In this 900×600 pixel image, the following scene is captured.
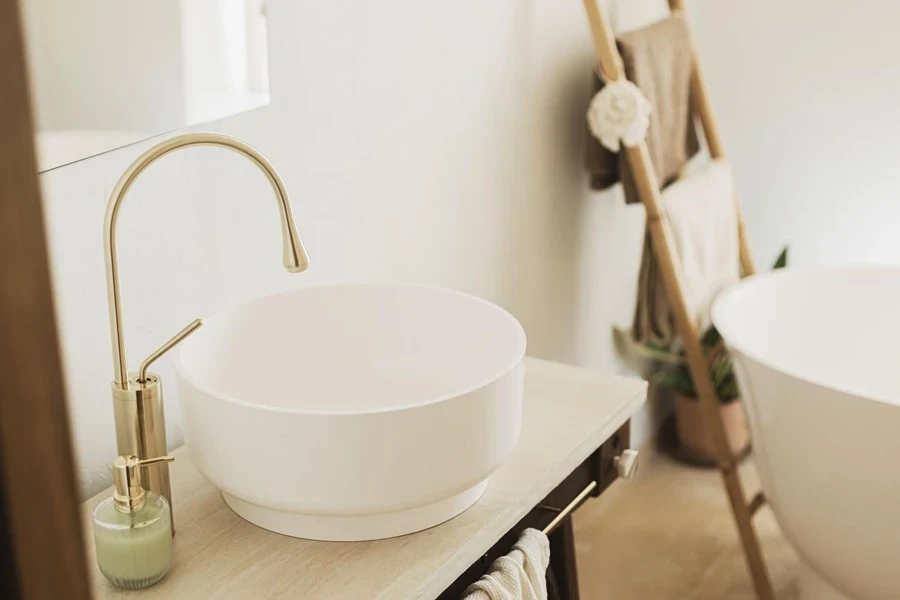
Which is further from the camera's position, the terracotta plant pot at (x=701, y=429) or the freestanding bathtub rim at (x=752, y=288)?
the terracotta plant pot at (x=701, y=429)

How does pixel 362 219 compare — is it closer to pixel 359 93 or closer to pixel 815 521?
pixel 359 93

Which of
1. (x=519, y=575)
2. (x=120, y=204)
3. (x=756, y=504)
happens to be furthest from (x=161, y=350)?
(x=756, y=504)

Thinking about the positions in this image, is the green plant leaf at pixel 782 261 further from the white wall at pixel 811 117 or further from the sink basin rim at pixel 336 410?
the sink basin rim at pixel 336 410

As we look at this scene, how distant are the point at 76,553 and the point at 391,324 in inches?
32.7

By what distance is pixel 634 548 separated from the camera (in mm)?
2246

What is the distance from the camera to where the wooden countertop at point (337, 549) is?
0.94 meters

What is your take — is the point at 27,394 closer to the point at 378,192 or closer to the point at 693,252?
the point at 378,192

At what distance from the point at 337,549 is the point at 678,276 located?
1.15 metres

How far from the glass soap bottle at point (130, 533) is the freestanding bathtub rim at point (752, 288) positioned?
42.3 inches

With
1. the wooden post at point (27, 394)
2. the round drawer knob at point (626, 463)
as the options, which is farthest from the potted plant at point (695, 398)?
the wooden post at point (27, 394)

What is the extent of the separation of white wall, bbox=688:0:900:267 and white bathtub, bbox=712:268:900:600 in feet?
1.44

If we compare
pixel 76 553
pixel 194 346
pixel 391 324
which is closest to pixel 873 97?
pixel 391 324

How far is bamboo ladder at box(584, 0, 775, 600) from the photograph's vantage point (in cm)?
184

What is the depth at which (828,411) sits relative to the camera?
5.33 ft
